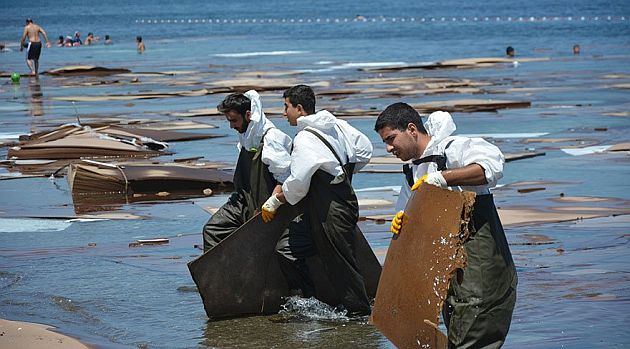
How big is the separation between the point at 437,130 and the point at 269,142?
104 inches

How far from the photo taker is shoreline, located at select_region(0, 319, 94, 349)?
7.89 m

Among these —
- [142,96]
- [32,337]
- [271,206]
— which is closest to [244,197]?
[271,206]

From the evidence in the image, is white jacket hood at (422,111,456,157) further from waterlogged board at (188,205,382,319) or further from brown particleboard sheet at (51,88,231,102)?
brown particleboard sheet at (51,88,231,102)

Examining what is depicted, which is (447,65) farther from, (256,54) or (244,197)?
(244,197)

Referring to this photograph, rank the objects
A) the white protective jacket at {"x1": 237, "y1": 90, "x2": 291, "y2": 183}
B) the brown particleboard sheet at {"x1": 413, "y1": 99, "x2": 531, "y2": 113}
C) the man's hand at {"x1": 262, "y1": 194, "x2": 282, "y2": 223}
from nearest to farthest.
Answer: the man's hand at {"x1": 262, "y1": 194, "x2": 282, "y2": 223}
the white protective jacket at {"x1": 237, "y1": 90, "x2": 291, "y2": 183}
the brown particleboard sheet at {"x1": 413, "y1": 99, "x2": 531, "y2": 113}

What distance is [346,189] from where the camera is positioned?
26.7ft

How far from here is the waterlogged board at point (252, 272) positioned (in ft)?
28.2

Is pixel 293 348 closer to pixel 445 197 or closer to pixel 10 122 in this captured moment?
pixel 445 197

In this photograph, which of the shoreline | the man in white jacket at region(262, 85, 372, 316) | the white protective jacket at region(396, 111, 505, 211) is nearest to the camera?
the white protective jacket at region(396, 111, 505, 211)

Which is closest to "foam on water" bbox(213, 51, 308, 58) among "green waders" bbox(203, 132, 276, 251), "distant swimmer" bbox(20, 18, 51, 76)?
"distant swimmer" bbox(20, 18, 51, 76)

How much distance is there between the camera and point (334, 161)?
8.03m

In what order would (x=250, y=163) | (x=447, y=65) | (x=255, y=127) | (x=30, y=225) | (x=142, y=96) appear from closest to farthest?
(x=255, y=127) → (x=250, y=163) → (x=30, y=225) → (x=142, y=96) → (x=447, y=65)

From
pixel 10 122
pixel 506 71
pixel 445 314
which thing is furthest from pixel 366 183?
pixel 506 71

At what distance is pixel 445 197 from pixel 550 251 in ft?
16.8
